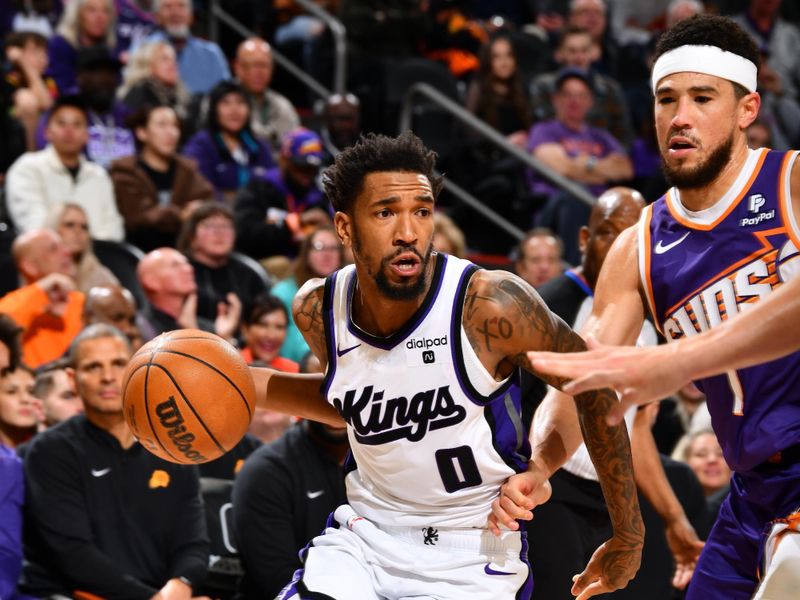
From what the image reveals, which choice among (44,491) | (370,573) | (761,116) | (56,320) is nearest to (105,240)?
(56,320)

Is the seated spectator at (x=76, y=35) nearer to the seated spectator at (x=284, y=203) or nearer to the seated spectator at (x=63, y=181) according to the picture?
the seated spectator at (x=63, y=181)

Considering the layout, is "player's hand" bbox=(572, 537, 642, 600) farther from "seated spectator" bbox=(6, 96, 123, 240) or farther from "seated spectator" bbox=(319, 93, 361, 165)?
"seated spectator" bbox=(319, 93, 361, 165)

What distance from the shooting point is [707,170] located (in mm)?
3641

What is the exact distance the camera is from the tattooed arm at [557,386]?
3516 millimetres

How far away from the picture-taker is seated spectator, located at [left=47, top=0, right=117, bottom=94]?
9797mm

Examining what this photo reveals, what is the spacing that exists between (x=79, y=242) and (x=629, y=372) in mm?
5812

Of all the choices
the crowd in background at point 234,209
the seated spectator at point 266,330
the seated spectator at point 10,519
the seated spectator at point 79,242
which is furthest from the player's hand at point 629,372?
the seated spectator at point 79,242

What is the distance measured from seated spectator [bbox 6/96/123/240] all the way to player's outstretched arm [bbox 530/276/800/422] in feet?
20.4

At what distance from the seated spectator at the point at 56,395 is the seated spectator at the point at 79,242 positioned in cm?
156

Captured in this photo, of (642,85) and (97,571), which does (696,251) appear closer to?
(97,571)

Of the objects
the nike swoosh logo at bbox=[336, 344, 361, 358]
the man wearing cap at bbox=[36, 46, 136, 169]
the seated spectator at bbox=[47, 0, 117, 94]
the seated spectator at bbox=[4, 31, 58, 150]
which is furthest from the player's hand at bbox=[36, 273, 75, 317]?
the nike swoosh logo at bbox=[336, 344, 361, 358]

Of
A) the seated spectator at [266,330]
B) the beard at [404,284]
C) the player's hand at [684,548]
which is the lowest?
the player's hand at [684,548]

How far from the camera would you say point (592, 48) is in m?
11.6

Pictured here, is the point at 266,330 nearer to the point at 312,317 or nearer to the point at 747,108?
the point at 312,317
